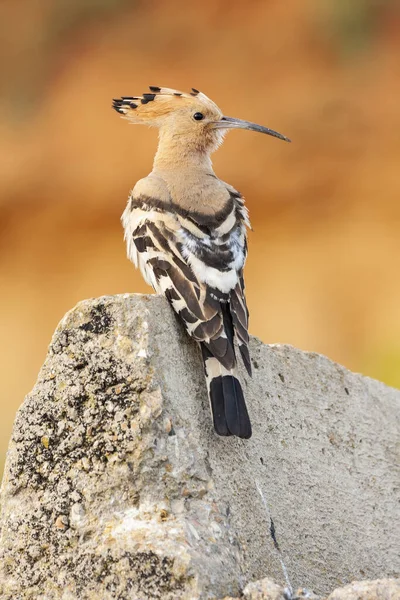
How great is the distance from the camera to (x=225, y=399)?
2480 mm

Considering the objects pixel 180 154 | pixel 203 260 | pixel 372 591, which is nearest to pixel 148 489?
pixel 372 591

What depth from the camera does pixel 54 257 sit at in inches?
344

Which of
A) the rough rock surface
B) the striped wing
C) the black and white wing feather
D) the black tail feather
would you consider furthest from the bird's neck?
the black tail feather

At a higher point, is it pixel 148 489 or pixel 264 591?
pixel 148 489

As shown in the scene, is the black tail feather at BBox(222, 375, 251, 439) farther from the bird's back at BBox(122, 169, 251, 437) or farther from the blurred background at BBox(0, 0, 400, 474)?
the blurred background at BBox(0, 0, 400, 474)

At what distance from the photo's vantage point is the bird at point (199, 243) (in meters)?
2.58

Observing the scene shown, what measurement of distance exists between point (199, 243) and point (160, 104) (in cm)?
93

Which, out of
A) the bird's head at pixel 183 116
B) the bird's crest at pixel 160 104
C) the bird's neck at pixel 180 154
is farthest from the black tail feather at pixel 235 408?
the bird's crest at pixel 160 104

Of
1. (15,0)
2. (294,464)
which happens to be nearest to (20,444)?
(294,464)

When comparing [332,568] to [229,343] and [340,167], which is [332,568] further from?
[340,167]

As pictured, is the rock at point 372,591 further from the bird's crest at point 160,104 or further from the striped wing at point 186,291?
the bird's crest at point 160,104

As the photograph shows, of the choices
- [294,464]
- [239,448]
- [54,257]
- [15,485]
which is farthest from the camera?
[54,257]

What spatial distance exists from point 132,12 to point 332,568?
6.44 meters

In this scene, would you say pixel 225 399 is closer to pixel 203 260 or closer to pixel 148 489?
pixel 148 489
